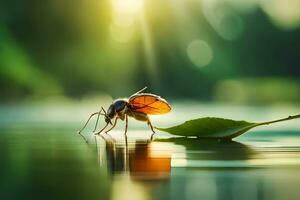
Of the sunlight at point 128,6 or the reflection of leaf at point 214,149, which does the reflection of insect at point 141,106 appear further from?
the sunlight at point 128,6

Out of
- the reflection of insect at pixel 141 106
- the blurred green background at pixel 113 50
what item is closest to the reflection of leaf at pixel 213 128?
the reflection of insect at pixel 141 106

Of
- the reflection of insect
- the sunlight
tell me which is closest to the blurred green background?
the sunlight

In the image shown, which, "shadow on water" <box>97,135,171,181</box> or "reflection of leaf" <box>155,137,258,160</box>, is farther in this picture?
"reflection of leaf" <box>155,137,258,160</box>

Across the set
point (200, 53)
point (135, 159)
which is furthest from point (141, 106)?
point (200, 53)

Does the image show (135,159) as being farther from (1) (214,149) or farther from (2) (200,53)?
(2) (200,53)

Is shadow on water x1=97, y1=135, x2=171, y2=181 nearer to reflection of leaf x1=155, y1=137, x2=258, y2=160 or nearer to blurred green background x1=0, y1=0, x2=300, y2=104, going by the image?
reflection of leaf x1=155, y1=137, x2=258, y2=160
